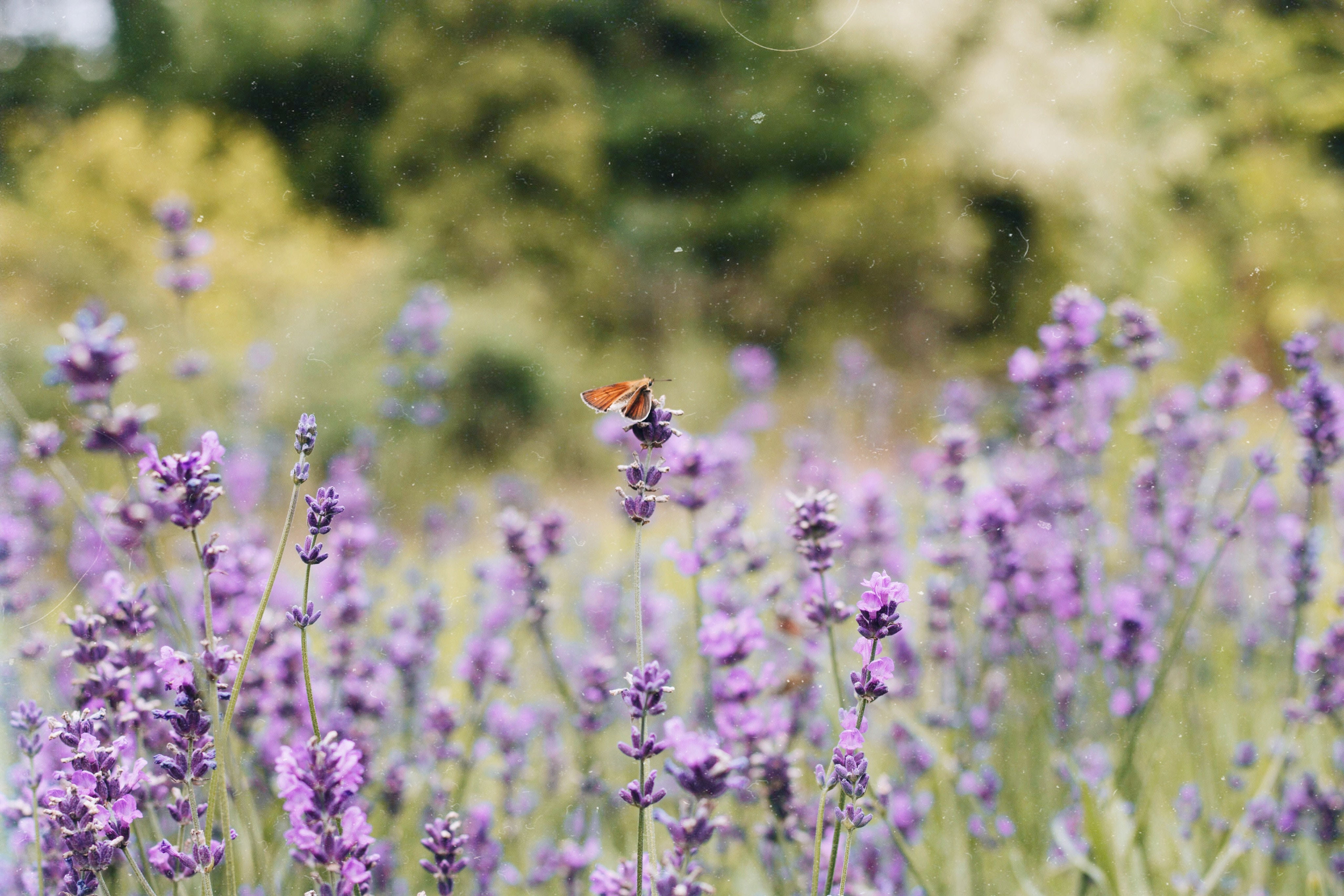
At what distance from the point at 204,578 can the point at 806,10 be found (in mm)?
13222

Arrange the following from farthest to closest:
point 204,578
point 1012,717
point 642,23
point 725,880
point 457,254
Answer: point 642,23 < point 457,254 < point 1012,717 < point 725,880 < point 204,578

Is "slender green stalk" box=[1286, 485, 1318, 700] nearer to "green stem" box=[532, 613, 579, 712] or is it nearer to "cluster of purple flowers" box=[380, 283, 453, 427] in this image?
"green stem" box=[532, 613, 579, 712]

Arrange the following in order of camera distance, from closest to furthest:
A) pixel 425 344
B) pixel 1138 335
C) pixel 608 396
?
pixel 608 396, pixel 1138 335, pixel 425 344

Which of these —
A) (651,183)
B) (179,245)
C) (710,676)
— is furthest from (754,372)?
(651,183)

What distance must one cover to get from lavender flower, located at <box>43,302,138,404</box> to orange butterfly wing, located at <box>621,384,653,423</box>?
843 mm

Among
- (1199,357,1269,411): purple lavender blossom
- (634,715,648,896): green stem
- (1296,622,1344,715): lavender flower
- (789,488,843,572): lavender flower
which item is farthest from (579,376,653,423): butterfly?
(1199,357,1269,411): purple lavender blossom

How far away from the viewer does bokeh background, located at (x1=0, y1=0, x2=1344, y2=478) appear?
28.2 feet

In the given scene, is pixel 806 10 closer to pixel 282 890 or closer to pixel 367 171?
pixel 367 171

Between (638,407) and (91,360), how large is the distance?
0.93 metres

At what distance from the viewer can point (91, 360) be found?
1.48 metres

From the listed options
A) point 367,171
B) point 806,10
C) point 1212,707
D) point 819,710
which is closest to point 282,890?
point 819,710

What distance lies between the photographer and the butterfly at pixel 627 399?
118 centimetres

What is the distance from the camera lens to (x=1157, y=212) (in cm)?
935

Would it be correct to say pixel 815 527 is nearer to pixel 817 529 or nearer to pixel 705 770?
pixel 817 529
